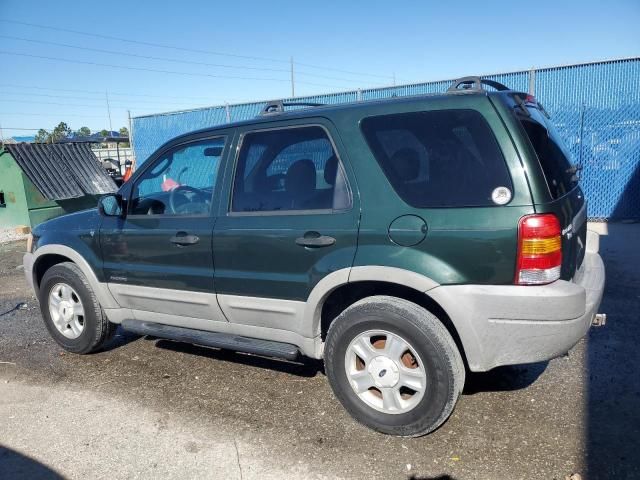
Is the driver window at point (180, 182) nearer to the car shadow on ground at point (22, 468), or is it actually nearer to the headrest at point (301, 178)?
the headrest at point (301, 178)

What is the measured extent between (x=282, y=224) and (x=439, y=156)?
3.40 ft

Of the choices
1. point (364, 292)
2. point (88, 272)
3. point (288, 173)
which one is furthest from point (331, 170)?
point (88, 272)

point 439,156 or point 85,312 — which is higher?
point 439,156

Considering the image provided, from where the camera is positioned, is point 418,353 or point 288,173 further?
point 288,173

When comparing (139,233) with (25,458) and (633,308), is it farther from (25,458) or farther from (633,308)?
(633,308)

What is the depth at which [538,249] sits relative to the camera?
2.53 meters

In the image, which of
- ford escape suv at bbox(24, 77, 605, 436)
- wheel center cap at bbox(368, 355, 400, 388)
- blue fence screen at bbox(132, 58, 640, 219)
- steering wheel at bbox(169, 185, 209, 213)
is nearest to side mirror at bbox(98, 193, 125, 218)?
ford escape suv at bbox(24, 77, 605, 436)

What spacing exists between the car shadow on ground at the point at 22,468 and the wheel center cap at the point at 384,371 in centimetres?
180

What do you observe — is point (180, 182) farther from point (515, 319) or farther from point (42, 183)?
point (42, 183)

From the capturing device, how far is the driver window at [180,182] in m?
3.64

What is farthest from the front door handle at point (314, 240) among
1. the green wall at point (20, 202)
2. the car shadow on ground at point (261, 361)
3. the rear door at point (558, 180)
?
the green wall at point (20, 202)

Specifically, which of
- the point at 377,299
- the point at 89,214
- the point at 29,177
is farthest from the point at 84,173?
the point at 377,299

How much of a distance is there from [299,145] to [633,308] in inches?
146

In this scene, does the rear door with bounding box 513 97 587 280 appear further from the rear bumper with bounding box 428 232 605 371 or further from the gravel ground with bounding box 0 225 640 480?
the gravel ground with bounding box 0 225 640 480
